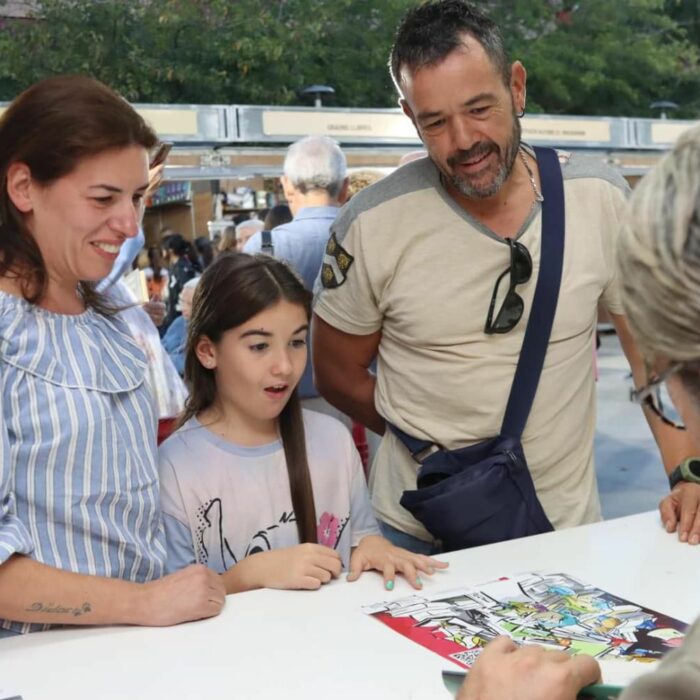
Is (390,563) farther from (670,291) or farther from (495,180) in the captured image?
(670,291)

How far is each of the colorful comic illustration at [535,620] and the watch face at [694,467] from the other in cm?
46

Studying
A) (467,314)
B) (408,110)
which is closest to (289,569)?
(467,314)

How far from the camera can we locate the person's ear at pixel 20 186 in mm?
1526

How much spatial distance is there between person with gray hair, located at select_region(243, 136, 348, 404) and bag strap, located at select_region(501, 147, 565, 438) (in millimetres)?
1737

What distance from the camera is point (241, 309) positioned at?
7.18 ft

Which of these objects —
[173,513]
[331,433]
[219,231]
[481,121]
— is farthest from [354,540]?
[219,231]

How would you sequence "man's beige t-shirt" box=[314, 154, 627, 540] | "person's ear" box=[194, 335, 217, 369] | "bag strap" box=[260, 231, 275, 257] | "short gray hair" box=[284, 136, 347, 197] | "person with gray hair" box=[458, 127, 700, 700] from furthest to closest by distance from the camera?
"short gray hair" box=[284, 136, 347, 197]
"bag strap" box=[260, 231, 275, 257]
"person's ear" box=[194, 335, 217, 369]
"man's beige t-shirt" box=[314, 154, 627, 540]
"person with gray hair" box=[458, 127, 700, 700]

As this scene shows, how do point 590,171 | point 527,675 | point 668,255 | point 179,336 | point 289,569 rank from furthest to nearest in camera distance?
point 179,336 < point 590,171 < point 289,569 < point 527,675 < point 668,255

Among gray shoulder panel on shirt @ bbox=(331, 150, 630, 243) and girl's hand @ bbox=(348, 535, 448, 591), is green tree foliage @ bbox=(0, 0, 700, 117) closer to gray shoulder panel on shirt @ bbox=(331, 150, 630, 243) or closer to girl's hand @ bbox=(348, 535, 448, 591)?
gray shoulder panel on shirt @ bbox=(331, 150, 630, 243)

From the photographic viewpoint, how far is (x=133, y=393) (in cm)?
165

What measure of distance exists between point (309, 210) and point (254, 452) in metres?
2.05

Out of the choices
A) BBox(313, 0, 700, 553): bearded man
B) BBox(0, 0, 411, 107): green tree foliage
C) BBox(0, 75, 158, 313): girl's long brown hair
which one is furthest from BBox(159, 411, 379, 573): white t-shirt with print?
BBox(0, 0, 411, 107): green tree foliage

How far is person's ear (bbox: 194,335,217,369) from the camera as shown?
7.31ft

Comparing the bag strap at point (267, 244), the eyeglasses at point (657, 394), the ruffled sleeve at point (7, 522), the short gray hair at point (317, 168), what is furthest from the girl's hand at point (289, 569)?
the short gray hair at point (317, 168)
